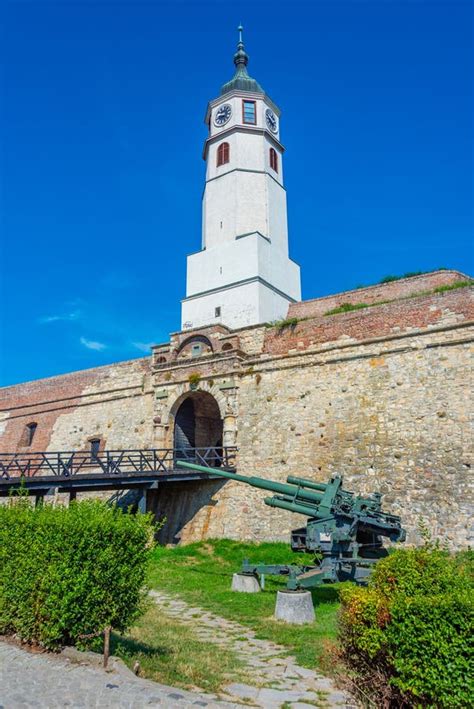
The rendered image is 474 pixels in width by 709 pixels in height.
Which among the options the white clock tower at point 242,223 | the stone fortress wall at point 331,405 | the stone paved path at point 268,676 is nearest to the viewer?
the stone paved path at point 268,676

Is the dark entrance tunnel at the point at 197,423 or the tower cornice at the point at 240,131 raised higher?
the tower cornice at the point at 240,131

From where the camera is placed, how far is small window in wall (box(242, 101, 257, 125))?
77.4 ft

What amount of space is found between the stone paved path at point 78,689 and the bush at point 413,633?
114cm

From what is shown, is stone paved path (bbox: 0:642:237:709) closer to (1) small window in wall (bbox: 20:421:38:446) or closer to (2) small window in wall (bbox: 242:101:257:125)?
(1) small window in wall (bbox: 20:421:38:446)

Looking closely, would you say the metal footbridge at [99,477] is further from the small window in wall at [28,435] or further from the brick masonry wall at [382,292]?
the small window in wall at [28,435]

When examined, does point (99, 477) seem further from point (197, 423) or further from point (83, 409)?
point (83, 409)

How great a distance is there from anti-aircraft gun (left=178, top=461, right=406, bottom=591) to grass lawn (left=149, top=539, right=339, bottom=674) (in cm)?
57

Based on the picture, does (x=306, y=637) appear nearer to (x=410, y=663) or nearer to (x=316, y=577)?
(x=316, y=577)

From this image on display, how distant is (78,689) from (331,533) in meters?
5.74

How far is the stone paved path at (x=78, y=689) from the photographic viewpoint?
4105mm

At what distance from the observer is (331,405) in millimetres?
15562

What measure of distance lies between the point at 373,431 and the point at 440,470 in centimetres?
210

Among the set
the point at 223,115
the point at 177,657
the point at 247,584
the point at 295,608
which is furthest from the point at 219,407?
the point at 223,115

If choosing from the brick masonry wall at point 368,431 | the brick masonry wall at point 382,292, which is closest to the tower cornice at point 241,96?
the brick masonry wall at point 382,292
